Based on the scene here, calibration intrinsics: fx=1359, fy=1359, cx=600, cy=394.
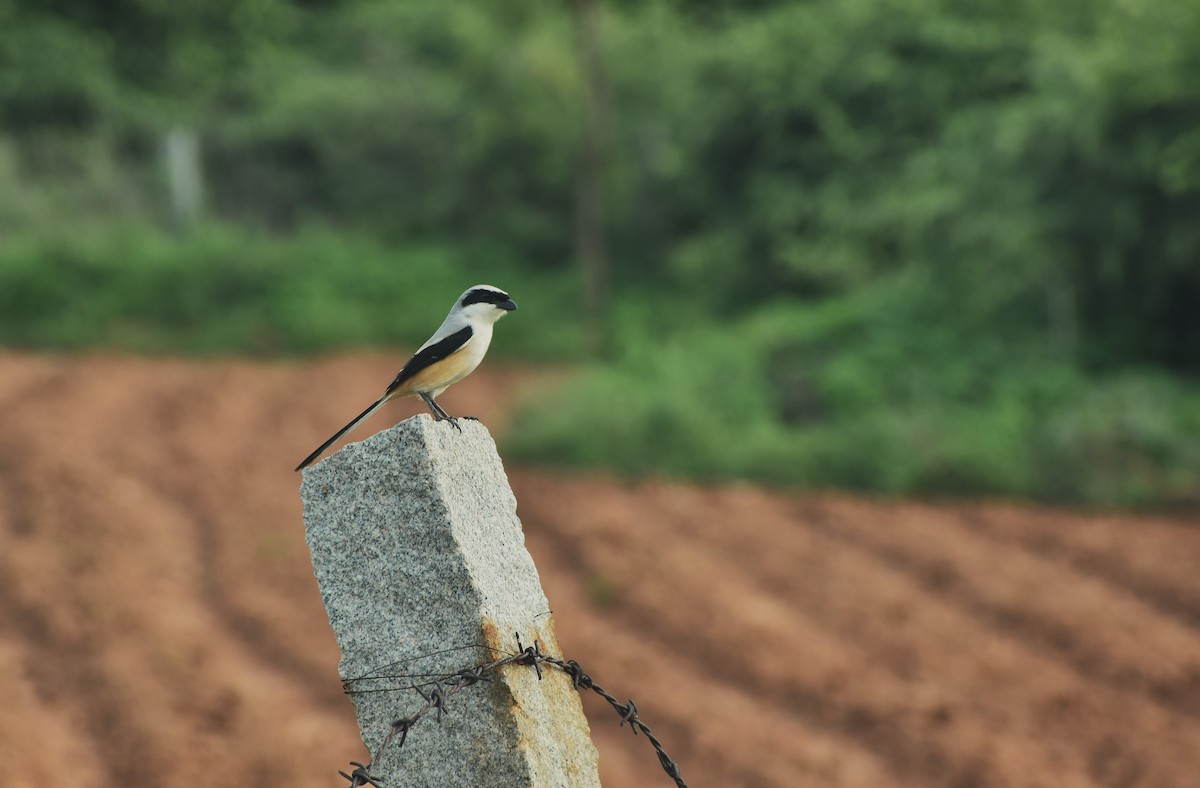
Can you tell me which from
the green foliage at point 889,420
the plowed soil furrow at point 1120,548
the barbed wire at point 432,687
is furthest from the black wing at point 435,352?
the green foliage at point 889,420

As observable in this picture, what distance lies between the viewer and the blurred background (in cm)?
793

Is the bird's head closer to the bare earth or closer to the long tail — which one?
the long tail

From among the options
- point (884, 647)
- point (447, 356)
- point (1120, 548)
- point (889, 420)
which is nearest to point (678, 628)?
point (884, 647)

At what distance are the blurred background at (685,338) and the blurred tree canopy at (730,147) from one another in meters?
0.07

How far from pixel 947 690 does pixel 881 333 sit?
849cm

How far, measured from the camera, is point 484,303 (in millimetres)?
3105

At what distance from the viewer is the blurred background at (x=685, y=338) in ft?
26.0

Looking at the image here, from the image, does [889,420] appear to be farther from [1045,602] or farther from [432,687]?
[432,687]

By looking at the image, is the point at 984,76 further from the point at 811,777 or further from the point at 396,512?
the point at 396,512

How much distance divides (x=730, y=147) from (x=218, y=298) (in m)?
8.37

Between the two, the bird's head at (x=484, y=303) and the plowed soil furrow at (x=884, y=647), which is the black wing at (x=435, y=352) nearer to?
the bird's head at (x=484, y=303)

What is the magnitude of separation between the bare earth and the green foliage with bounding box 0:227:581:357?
5.12 metres

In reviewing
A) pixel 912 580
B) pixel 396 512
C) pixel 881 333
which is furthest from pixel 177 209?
pixel 396 512

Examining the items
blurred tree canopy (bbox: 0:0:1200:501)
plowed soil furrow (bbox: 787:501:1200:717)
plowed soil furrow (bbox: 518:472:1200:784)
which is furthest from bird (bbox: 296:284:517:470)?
blurred tree canopy (bbox: 0:0:1200:501)
